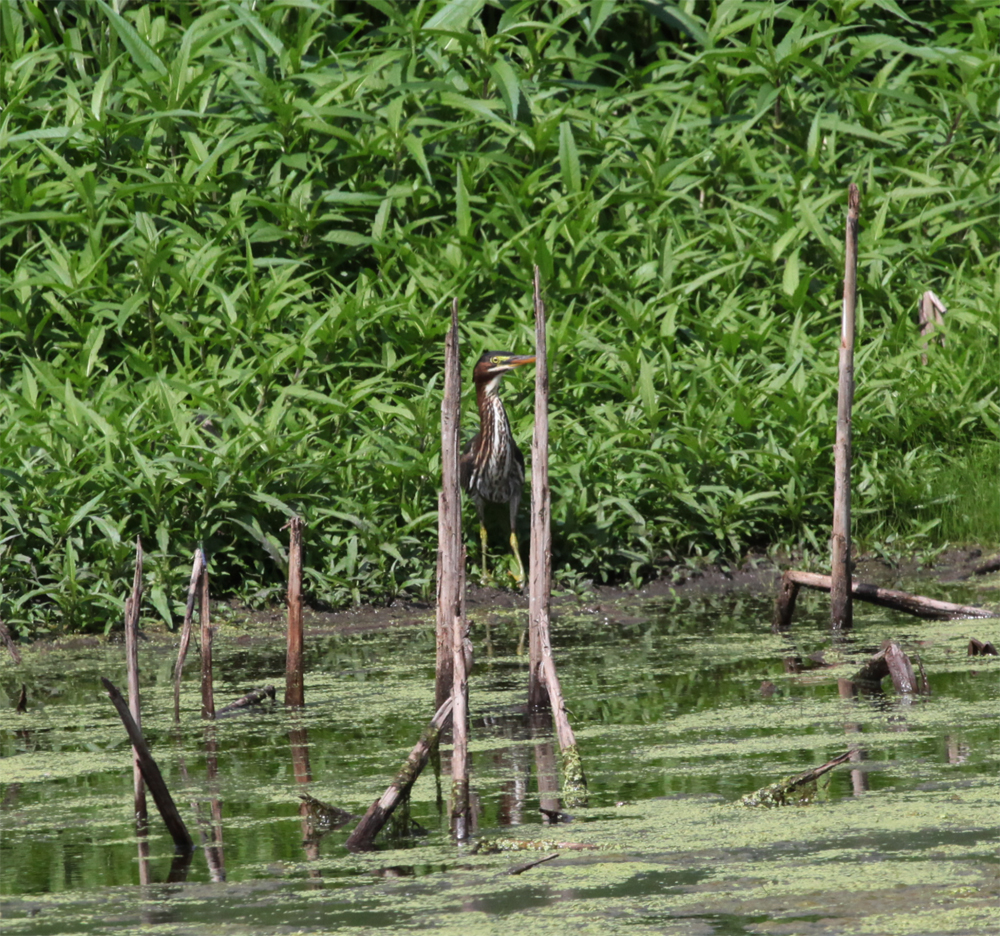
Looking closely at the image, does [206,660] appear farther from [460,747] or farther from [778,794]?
[778,794]

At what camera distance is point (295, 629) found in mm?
5227

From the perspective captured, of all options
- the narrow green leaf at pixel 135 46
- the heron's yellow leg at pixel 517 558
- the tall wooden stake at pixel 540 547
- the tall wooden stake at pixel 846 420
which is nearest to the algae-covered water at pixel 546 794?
the tall wooden stake at pixel 540 547

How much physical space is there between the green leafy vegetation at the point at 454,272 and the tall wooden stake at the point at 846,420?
159cm

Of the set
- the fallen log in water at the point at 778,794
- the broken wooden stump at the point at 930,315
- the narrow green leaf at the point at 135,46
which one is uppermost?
the narrow green leaf at the point at 135,46

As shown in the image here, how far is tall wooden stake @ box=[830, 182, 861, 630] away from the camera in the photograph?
583 centimetres

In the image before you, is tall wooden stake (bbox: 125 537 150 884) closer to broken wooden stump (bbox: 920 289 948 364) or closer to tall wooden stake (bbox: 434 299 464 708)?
tall wooden stake (bbox: 434 299 464 708)

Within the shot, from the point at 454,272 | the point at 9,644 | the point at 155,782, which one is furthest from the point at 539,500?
the point at 454,272

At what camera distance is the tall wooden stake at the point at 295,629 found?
5121 mm

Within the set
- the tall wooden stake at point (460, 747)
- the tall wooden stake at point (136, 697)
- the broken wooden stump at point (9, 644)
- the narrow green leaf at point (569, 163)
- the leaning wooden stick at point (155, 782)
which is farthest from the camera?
the narrow green leaf at point (569, 163)

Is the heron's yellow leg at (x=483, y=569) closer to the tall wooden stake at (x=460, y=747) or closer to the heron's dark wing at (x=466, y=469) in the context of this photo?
the heron's dark wing at (x=466, y=469)

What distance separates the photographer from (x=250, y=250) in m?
8.90

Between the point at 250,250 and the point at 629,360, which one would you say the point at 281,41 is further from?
the point at 629,360

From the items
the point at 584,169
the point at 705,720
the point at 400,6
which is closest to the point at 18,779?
the point at 705,720

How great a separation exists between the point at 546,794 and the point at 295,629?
1434mm
